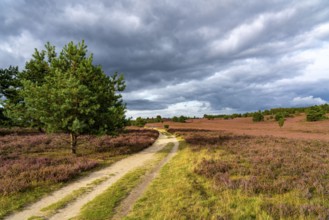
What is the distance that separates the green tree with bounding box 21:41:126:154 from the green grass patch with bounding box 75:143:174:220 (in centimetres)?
768

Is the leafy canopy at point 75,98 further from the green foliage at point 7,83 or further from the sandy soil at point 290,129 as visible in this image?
the sandy soil at point 290,129

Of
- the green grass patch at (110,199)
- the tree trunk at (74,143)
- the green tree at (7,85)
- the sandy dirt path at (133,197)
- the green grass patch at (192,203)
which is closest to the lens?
the green grass patch at (192,203)

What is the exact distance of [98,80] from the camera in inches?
786

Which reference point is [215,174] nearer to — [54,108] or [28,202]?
[28,202]

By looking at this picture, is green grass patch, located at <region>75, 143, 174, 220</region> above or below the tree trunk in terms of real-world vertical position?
below

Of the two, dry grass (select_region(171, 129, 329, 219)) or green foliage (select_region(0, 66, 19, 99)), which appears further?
green foliage (select_region(0, 66, 19, 99))

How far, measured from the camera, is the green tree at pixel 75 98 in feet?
56.6

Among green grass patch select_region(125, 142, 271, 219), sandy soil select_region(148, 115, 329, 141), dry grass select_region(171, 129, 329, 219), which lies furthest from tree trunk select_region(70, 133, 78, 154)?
sandy soil select_region(148, 115, 329, 141)

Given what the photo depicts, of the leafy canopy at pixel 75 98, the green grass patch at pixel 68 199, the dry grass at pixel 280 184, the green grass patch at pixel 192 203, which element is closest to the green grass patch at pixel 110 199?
the green grass patch at pixel 192 203

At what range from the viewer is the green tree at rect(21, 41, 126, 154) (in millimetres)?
17250

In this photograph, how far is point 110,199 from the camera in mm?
8328

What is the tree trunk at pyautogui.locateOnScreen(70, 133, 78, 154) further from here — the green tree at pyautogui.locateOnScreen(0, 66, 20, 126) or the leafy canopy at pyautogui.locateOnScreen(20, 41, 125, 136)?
the green tree at pyautogui.locateOnScreen(0, 66, 20, 126)

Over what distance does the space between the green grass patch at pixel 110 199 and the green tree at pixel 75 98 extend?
25.2 feet

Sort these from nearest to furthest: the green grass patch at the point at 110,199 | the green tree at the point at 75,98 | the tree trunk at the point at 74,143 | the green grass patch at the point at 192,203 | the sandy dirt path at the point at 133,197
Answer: the green grass patch at the point at 192,203 → the green grass patch at the point at 110,199 → the sandy dirt path at the point at 133,197 → the green tree at the point at 75,98 → the tree trunk at the point at 74,143
